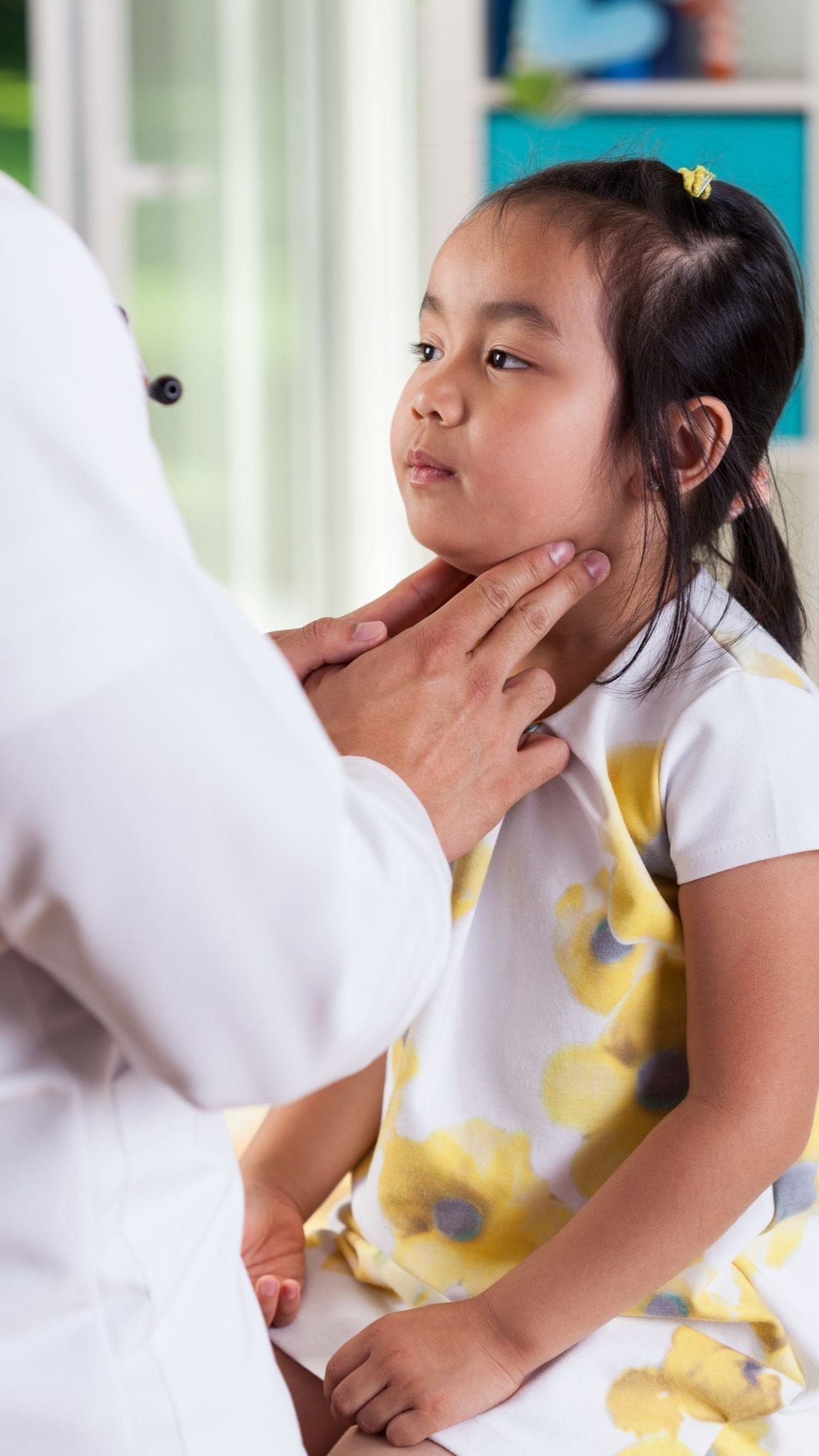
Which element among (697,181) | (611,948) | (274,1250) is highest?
(697,181)

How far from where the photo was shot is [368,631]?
921 millimetres

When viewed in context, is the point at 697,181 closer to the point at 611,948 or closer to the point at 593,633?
the point at 593,633

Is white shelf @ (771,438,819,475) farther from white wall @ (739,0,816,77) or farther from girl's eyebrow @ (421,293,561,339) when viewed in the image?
girl's eyebrow @ (421,293,561,339)

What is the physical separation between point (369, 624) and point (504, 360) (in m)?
0.20

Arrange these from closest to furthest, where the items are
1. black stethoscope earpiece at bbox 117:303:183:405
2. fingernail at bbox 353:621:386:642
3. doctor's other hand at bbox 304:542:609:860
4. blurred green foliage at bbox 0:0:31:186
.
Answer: black stethoscope earpiece at bbox 117:303:183:405 < doctor's other hand at bbox 304:542:609:860 < fingernail at bbox 353:621:386:642 < blurred green foliage at bbox 0:0:31:186

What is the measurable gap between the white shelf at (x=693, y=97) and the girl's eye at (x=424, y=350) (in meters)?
1.52

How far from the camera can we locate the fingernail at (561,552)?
931mm

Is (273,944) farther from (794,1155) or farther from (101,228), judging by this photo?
(101,228)

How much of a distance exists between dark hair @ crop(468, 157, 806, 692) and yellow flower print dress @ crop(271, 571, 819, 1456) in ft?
0.18

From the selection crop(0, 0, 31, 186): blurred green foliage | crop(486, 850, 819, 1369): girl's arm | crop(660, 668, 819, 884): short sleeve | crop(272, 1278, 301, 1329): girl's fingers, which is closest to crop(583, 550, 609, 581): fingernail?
crop(660, 668, 819, 884): short sleeve

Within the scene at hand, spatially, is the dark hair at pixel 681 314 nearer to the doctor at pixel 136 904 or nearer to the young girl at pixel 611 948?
the young girl at pixel 611 948

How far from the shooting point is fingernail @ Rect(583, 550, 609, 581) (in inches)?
36.7

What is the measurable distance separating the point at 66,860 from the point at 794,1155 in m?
0.58

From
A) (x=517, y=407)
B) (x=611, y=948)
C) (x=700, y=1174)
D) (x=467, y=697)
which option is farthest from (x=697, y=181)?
(x=700, y=1174)
